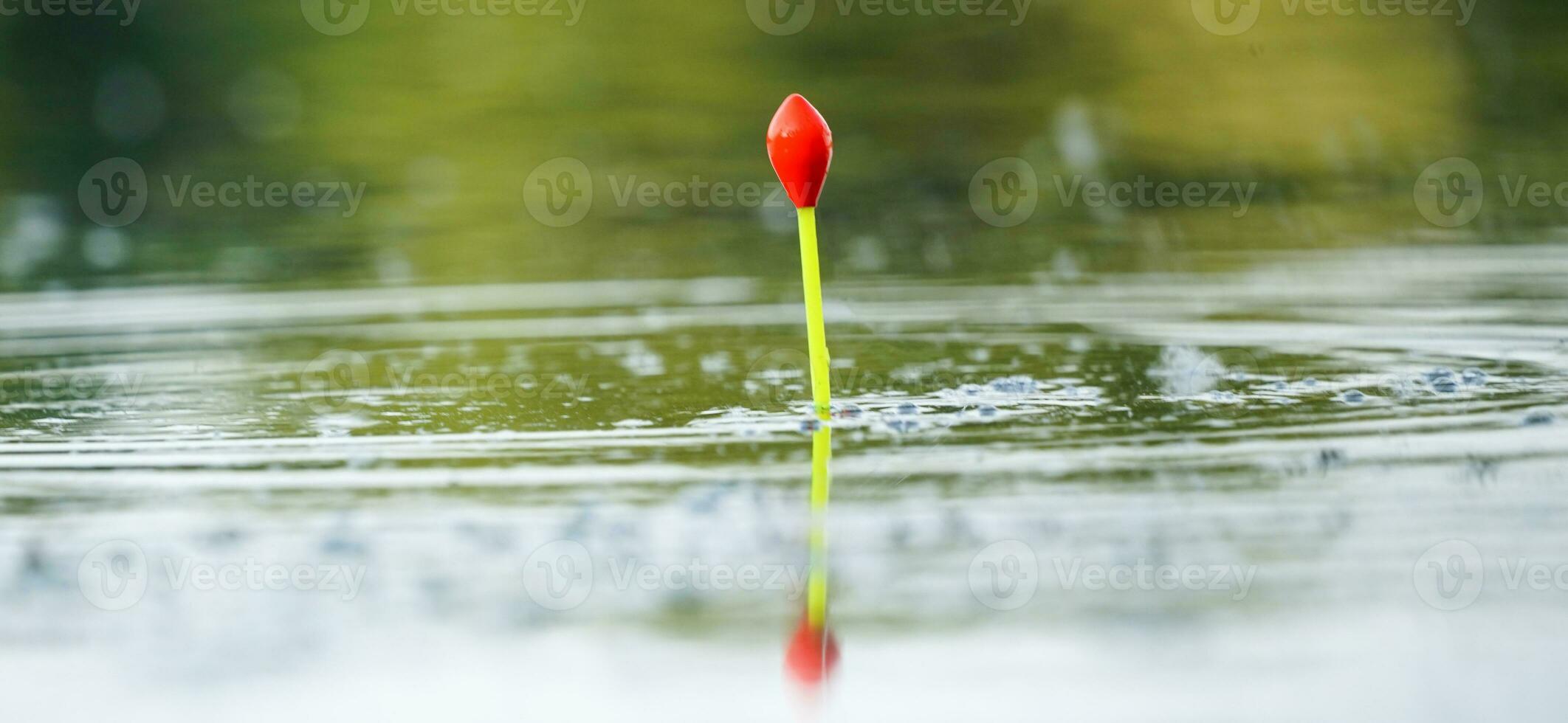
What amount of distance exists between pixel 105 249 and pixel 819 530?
254 inches

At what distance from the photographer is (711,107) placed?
9828 millimetres

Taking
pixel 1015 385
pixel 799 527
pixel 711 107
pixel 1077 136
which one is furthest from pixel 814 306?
pixel 711 107

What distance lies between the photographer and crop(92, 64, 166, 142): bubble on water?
1040 centimetres

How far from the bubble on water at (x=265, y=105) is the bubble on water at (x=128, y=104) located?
44 cm

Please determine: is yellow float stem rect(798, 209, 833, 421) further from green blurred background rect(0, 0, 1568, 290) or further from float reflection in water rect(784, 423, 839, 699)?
green blurred background rect(0, 0, 1568, 290)

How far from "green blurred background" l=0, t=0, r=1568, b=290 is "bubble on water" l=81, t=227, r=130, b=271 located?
6cm

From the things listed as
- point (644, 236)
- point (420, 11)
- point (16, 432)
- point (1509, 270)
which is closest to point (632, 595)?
point (16, 432)

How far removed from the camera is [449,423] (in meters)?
3.03

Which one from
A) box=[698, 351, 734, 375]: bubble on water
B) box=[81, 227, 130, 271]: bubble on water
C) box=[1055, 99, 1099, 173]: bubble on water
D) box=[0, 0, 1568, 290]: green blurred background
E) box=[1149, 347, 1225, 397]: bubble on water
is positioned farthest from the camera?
box=[1055, 99, 1099, 173]: bubble on water

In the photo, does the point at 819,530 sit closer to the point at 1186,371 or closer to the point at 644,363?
the point at 1186,371

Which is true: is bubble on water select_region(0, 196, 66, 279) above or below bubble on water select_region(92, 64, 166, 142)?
below

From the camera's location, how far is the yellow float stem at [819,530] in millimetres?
1778

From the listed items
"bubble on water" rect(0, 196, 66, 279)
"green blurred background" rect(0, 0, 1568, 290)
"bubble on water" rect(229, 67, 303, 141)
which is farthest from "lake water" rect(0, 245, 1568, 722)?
"bubble on water" rect(229, 67, 303, 141)

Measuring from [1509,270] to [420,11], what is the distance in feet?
25.4
